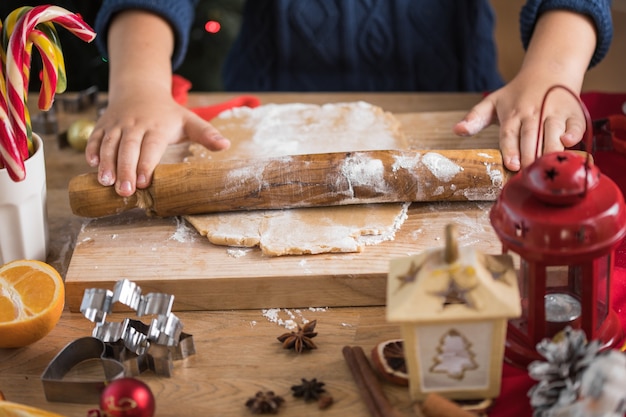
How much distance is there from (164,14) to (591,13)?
0.78m

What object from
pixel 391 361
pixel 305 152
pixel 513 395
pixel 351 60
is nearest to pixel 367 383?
pixel 391 361

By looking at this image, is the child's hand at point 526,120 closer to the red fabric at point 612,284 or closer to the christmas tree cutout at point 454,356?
the red fabric at point 612,284

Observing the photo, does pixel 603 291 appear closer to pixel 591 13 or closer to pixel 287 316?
pixel 287 316

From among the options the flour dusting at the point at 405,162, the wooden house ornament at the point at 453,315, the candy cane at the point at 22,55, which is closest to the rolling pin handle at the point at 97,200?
the candy cane at the point at 22,55

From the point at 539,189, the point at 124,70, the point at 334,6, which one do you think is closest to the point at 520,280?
the point at 539,189

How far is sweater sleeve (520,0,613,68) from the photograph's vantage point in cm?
141

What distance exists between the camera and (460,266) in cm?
79

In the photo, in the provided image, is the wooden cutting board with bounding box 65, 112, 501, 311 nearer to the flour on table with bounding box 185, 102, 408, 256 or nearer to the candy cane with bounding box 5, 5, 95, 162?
the flour on table with bounding box 185, 102, 408, 256

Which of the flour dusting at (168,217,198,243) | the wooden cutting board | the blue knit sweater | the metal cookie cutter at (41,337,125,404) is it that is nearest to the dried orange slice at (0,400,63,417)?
the metal cookie cutter at (41,337,125,404)

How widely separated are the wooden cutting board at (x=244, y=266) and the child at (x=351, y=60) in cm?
9

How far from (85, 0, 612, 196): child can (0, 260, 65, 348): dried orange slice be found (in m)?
0.21

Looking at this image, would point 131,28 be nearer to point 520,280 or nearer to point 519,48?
point 520,280

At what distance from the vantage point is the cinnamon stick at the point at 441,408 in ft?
2.67

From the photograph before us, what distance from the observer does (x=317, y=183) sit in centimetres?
117
